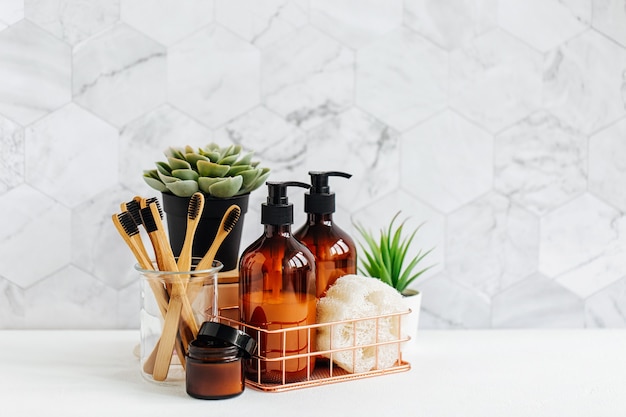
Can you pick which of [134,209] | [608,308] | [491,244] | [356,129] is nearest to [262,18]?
[356,129]

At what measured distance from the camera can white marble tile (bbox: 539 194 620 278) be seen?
4.77ft

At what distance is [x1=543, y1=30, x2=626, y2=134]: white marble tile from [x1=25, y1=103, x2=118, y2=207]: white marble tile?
769 millimetres

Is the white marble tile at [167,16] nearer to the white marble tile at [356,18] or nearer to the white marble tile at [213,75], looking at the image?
the white marble tile at [213,75]

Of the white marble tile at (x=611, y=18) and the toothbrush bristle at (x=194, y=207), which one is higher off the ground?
the white marble tile at (x=611, y=18)

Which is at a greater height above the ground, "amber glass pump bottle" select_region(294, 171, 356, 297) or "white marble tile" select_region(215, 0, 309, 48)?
"white marble tile" select_region(215, 0, 309, 48)

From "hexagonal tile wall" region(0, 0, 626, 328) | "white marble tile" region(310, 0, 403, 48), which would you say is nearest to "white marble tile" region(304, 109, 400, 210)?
"hexagonal tile wall" region(0, 0, 626, 328)

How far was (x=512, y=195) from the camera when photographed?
1440 mm

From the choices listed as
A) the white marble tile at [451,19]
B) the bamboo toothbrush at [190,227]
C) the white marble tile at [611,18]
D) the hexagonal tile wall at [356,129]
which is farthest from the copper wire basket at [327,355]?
the white marble tile at [611,18]

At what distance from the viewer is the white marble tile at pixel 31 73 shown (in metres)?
1.34

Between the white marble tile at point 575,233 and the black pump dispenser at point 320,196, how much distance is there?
0.48 meters

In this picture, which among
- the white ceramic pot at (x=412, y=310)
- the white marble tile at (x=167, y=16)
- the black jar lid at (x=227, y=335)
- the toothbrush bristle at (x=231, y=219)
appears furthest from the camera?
the white marble tile at (x=167, y=16)

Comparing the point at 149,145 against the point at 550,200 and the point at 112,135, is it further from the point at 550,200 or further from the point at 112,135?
the point at 550,200

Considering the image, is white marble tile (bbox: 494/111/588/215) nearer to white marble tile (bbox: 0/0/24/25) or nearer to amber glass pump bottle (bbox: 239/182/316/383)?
amber glass pump bottle (bbox: 239/182/316/383)

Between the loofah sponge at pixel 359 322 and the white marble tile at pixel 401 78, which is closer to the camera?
the loofah sponge at pixel 359 322
